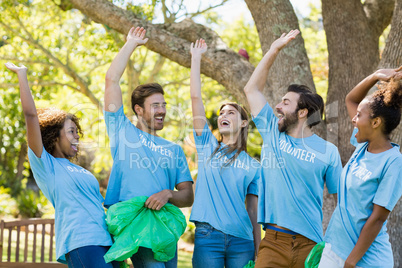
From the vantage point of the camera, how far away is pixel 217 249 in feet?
12.0

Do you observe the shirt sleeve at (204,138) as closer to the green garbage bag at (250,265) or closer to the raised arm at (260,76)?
the raised arm at (260,76)

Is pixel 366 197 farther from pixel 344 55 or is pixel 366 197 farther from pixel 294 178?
pixel 344 55

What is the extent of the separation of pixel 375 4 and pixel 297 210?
4.64 metres

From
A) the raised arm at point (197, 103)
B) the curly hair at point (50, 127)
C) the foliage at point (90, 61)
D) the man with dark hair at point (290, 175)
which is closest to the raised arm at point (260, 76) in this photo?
the man with dark hair at point (290, 175)

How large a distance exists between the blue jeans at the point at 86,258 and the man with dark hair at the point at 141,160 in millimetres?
325

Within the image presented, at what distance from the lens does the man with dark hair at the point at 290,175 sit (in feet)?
11.1

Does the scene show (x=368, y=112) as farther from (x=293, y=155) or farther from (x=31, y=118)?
(x=31, y=118)

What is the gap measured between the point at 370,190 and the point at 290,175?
77cm

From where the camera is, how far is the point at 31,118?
3207mm

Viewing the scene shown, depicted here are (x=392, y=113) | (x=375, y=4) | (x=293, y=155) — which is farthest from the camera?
(x=375, y=4)

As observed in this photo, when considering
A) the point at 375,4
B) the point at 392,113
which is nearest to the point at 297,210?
the point at 392,113

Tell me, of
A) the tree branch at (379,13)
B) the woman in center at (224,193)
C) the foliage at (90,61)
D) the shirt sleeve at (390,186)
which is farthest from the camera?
the foliage at (90,61)

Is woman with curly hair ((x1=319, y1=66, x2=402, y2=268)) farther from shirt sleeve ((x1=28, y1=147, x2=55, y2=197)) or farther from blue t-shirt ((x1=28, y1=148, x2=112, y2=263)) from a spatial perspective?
shirt sleeve ((x1=28, y1=147, x2=55, y2=197))

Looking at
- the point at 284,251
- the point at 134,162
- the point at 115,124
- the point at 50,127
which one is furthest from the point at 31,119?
the point at 284,251
